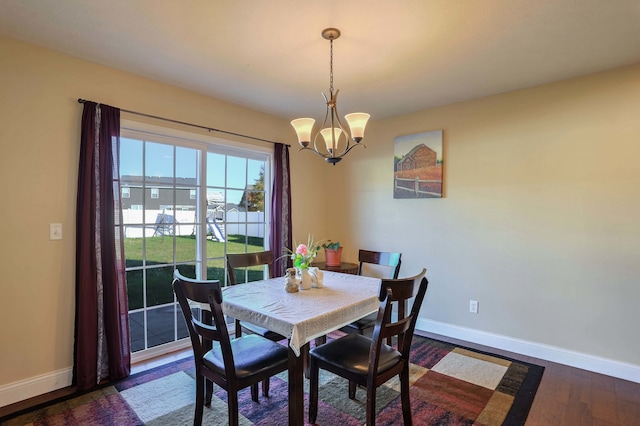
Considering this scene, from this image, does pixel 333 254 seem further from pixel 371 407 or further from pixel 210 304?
pixel 210 304

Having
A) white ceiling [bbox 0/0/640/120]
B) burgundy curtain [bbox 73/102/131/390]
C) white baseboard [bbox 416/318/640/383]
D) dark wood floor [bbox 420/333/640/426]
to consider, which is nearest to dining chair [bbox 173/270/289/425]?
burgundy curtain [bbox 73/102/131/390]

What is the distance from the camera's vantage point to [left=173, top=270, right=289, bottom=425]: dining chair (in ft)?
5.30

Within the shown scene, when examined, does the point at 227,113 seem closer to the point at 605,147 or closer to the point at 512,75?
the point at 512,75

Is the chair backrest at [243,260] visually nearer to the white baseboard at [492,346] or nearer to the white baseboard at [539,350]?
the white baseboard at [492,346]

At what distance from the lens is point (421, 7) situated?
71.1 inches

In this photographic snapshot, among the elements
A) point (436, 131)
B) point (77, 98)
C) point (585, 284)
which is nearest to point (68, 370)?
point (77, 98)

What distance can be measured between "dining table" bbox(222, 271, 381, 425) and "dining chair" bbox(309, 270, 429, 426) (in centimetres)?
17

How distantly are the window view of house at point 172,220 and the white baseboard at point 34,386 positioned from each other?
0.53m

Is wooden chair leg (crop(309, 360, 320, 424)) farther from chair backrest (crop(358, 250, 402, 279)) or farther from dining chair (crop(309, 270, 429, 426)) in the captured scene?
chair backrest (crop(358, 250, 402, 279))

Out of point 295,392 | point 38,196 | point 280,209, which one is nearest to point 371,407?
point 295,392

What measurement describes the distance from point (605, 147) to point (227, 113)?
3.43 m

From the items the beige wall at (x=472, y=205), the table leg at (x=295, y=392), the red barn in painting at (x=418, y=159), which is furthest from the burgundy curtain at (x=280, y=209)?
the table leg at (x=295, y=392)

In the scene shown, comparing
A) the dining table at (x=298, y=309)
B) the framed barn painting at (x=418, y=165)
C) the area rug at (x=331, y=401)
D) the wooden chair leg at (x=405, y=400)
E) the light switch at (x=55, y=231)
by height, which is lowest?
the area rug at (x=331, y=401)

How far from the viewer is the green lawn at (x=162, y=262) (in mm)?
2799
